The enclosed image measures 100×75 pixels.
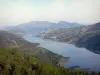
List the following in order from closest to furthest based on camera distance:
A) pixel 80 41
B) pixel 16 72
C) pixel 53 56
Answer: pixel 16 72
pixel 53 56
pixel 80 41

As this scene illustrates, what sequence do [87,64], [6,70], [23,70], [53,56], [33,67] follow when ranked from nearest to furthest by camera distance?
1. [6,70]
2. [23,70]
3. [33,67]
4. [87,64]
5. [53,56]

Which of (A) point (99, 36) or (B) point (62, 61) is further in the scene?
(A) point (99, 36)

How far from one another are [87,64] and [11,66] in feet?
238

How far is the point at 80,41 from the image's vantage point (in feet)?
622

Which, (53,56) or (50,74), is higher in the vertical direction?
(50,74)

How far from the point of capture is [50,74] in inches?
2023

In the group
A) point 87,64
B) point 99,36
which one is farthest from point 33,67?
point 99,36

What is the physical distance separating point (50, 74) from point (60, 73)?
7.50 meters

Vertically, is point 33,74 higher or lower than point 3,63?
lower

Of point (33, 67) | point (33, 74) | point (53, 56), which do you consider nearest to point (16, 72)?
point (33, 74)

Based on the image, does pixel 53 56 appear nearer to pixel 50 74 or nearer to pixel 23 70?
pixel 50 74

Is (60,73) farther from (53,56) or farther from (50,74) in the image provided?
(53,56)

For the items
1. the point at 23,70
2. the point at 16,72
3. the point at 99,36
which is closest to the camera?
the point at 16,72

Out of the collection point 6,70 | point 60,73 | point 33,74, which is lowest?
point 60,73
